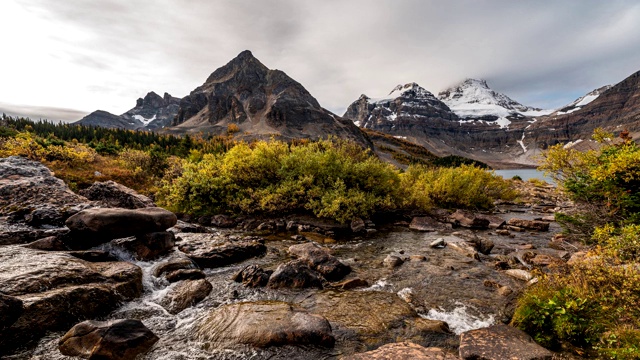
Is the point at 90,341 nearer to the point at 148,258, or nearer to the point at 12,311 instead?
the point at 12,311

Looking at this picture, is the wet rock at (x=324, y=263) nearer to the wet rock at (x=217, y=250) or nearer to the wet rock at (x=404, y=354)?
the wet rock at (x=217, y=250)

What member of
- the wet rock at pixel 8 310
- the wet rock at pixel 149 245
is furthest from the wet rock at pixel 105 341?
the wet rock at pixel 149 245

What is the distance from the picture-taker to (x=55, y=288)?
26.3 feet

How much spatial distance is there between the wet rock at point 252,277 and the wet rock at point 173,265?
8.07ft

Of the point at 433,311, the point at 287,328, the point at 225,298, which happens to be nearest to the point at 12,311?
the point at 225,298

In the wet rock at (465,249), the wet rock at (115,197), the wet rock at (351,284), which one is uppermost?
the wet rock at (115,197)

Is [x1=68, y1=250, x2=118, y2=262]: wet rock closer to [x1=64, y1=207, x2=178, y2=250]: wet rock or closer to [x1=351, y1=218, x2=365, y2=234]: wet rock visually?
[x1=64, y1=207, x2=178, y2=250]: wet rock

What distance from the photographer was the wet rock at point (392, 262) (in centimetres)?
1335

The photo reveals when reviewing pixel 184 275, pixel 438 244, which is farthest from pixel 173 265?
pixel 438 244

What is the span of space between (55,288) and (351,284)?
32.0 ft

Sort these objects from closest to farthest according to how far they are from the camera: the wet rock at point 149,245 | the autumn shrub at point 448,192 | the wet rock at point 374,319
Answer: the wet rock at point 374,319, the wet rock at point 149,245, the autumn shrub at point 448,192

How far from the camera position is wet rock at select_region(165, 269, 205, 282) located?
11094 mm

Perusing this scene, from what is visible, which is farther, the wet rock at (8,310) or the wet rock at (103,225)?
the wet rock at (103,225)

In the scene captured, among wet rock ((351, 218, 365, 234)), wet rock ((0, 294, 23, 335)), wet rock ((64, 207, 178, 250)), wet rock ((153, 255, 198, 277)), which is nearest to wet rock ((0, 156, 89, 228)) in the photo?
wet rock ((64, 207, 178, 250))
